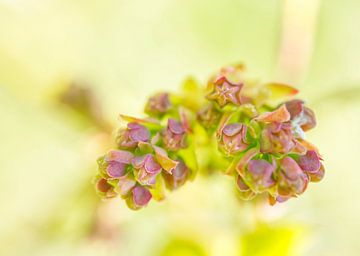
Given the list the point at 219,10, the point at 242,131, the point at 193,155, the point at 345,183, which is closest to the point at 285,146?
the point at 242,131

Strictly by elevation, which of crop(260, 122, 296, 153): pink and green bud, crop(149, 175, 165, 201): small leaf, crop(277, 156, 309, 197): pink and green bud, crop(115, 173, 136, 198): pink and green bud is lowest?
crop(149, 175, 165, 201): small leaf

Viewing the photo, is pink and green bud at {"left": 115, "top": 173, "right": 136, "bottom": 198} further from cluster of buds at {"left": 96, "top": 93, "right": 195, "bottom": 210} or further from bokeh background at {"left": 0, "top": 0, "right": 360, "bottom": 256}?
bokeh background at {"left": 0, "top": 0, "right": 360, "bottom": 256}

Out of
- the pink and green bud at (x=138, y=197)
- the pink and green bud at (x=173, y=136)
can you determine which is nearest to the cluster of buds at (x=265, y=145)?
the pink and green bud at (x=173, y=136)

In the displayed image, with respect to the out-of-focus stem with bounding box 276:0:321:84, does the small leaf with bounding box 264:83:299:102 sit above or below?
above

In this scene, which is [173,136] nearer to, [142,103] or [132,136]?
[132,136]

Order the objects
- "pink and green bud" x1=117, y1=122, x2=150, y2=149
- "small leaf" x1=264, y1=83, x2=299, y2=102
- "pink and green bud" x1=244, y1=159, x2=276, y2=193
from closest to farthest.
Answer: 1. "pink and green bud" x1=244, y1=159, x2=276, y2=193
2. "pink and green bud" x1=117, y1=122, x2=150, y2=149
3. "small leaf" x1=264, y1=83, x2=299, y2=102

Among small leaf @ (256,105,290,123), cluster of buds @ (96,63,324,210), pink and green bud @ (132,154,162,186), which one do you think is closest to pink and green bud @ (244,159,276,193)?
cluster of buds @ (96,63,324,210)
